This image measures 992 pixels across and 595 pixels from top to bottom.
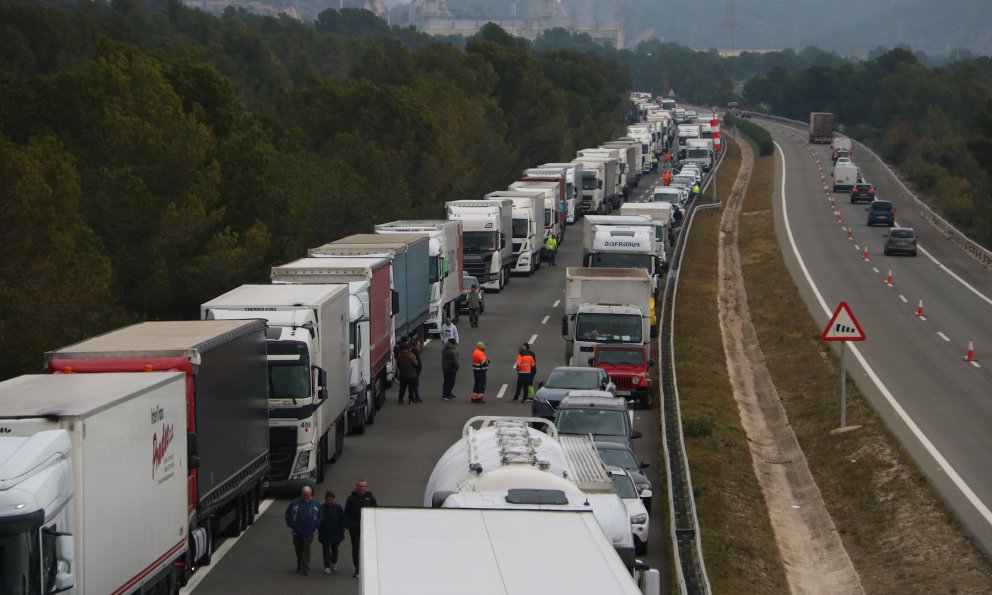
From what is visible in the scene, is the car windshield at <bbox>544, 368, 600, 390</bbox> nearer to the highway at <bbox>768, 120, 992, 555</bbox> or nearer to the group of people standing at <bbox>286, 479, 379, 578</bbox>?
the highway at <bbox>768, 120, 992, 555</bbox>

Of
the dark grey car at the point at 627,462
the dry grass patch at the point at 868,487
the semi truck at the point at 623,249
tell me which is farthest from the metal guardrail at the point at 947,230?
the dark grey car at the point at 627,462

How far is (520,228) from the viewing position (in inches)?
2298

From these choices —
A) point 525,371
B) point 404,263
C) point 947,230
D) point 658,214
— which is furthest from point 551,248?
point 525,371

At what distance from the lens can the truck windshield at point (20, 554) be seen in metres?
11.8

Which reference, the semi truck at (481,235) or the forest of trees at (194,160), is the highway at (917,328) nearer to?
the forest of trees at (194,160)

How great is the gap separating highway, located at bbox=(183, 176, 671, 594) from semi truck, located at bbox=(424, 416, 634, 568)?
3145mm

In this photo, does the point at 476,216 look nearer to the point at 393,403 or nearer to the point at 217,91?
the point at 217,91

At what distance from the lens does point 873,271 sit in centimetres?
6053

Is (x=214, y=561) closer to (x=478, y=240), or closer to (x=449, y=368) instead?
(x=449, y=368)

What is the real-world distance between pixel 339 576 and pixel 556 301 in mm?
33051

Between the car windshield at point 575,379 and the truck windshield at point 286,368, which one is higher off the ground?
the truck windshield at point 286,368

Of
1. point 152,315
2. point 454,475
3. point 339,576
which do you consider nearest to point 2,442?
point 454,475

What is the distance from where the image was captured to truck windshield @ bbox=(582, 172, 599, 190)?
3221 inches

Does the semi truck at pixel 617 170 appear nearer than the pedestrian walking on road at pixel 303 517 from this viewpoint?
No
